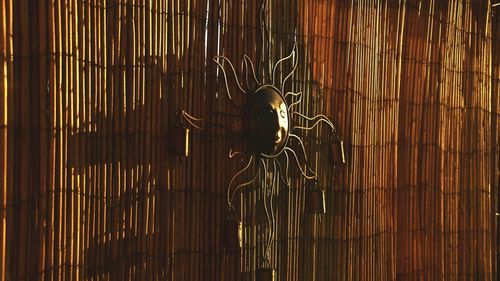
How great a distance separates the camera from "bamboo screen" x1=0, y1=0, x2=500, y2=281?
3.89ft

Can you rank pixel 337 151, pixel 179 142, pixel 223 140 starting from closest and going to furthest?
1. pixel 179 142
2. pixel 223 140
3. pixel 337 151

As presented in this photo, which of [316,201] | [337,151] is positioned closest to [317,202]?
[316,201]

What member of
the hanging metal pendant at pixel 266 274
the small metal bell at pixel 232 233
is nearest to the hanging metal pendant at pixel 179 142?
the small metal bell at pixel 232 233

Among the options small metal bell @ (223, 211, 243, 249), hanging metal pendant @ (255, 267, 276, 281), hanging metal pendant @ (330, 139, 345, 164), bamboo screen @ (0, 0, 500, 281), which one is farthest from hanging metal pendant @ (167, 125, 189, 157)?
hanging metal pendant @ (330, 139, 345, 164)

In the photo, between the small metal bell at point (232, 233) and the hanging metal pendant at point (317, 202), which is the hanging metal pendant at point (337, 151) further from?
the small metal bell at point (232, 233)

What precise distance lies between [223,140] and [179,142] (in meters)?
0.16

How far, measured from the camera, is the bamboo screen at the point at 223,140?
119 centimetres

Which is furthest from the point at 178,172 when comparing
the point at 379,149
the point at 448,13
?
the point at 448,13

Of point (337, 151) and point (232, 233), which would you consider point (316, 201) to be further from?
point (232, 233)

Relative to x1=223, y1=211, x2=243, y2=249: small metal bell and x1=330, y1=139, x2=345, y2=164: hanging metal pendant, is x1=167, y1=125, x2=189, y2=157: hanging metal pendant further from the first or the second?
x1=330, y1=139, x2=345, y2=164: hanging metal pendant

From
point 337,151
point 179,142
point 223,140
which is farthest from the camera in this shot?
point 337,151

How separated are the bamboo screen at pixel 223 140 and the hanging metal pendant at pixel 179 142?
4 cm

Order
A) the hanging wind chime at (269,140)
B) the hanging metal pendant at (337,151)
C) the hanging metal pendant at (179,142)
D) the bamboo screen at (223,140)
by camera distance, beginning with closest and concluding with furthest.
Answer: the bamboo screen at (223,140) → the hanging metal pendant at (179,142) → the hanging wind chime at (269,140) → the hanging metal pendant at (337,151)

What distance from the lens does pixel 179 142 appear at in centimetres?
133
